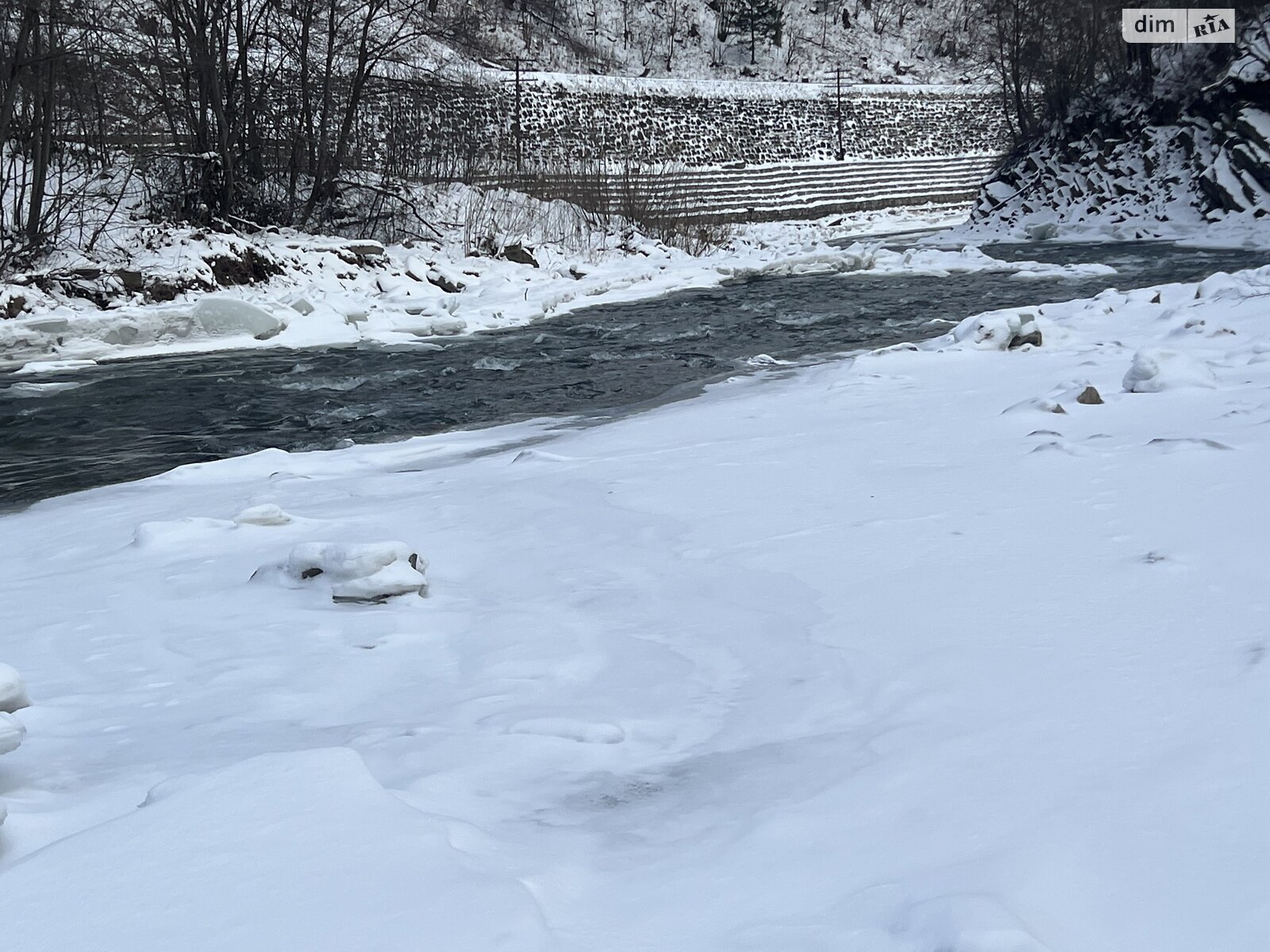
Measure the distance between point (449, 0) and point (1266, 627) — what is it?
3986 cm

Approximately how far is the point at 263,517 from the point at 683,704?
5.92 ft

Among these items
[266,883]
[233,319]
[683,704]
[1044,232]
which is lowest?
[683,704]

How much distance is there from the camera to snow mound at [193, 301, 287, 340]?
9.15 meters

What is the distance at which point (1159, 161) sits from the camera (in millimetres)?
16812

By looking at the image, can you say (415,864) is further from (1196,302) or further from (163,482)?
(1196,302)

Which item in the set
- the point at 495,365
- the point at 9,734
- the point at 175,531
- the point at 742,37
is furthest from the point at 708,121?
the point at 9,734

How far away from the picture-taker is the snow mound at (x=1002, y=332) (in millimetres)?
5875

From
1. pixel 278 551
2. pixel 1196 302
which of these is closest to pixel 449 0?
pixel 1196 302

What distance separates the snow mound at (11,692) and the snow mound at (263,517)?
1.42 metres

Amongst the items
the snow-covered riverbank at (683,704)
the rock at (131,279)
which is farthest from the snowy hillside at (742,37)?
the snow-covered riverbank at (683,704)

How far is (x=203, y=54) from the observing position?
11.8m

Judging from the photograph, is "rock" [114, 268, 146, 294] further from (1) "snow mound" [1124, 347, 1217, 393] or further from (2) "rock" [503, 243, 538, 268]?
(1) "snow mound" [1124, 347, 1217, 393]

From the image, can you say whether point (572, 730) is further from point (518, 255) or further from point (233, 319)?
point (518, 255)

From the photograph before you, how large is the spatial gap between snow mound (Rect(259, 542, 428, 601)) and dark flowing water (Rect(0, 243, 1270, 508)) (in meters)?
2.36
